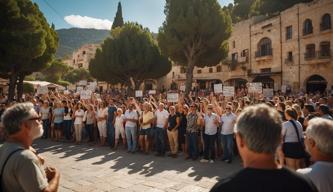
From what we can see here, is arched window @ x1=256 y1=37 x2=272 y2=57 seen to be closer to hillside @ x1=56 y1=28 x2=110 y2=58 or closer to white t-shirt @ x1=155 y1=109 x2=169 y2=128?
white t-shirt @ x1=155 y1=109 x2=169 y2=128

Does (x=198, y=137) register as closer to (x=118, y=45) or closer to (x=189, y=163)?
(x=189, y=163)

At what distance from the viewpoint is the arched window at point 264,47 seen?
35.4m

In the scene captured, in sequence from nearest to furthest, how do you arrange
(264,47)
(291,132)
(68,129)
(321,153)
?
(321,153) → (291,132) → (68,129) → (264,47)

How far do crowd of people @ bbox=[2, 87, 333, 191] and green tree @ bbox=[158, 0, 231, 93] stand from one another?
14.5m

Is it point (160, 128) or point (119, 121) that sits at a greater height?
point (119, 121)

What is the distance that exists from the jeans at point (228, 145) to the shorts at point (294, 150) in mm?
2932

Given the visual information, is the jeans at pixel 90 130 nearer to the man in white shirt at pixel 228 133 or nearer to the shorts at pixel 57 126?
the shorts at pixel 57 126

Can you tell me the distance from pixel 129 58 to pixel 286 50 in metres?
18.7

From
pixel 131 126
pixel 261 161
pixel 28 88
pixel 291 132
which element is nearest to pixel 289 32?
pixel 131 126

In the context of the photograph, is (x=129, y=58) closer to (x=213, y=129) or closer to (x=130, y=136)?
(x=130, y=136)

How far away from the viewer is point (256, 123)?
194cm

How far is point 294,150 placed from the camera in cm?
619

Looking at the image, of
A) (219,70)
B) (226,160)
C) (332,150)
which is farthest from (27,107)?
(219,70)

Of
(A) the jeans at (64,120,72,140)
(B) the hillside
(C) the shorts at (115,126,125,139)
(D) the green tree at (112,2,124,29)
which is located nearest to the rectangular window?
(C) the shorts at (115,126,125,139)
